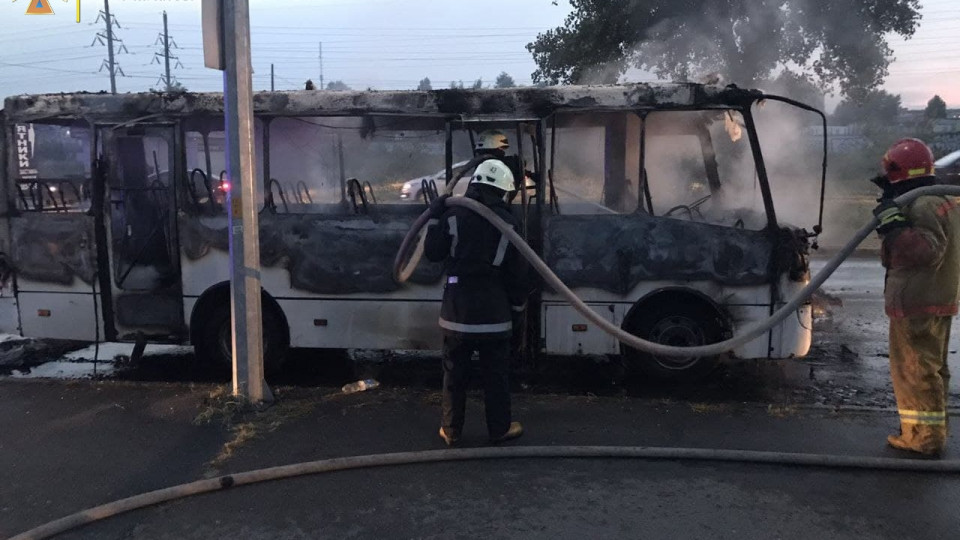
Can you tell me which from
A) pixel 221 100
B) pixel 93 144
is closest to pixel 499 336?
pixel 221 100

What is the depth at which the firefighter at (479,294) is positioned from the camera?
468 centimetres

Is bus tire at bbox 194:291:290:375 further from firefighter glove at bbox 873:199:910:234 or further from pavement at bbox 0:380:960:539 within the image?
firefighter glove at bbox 873:199:910:234

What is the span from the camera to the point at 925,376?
459 cm

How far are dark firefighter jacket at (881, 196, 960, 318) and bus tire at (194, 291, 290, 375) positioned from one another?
4.80 metres

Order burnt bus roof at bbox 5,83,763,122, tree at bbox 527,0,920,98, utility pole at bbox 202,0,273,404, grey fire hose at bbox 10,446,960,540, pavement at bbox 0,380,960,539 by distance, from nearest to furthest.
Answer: pavement at bbox 0,380,960,539, grey fire hose at bbox 10,446,960,540, utility pole at bbox 202,0,273,404, burnt bus roof at bbox 5,83,763,122, tree at bbox 527,0,920,98

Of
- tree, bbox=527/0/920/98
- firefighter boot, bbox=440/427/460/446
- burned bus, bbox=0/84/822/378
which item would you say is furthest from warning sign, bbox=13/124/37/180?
tree, bbox=527/0/920/98

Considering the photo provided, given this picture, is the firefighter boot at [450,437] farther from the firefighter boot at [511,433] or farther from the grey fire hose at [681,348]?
the grey fire hose at [681,348]

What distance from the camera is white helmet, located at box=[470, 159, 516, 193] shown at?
4.82m

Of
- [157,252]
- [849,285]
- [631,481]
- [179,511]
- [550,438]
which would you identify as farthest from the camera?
[849,285]

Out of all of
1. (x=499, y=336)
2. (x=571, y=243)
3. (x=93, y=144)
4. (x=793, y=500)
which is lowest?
(x=793, y=500)

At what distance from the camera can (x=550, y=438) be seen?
505cm

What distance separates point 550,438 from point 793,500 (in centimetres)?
Answer: 158

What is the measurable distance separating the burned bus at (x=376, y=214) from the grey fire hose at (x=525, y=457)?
5.76ft

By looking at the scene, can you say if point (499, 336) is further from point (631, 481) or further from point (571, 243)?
point (571, 243)
